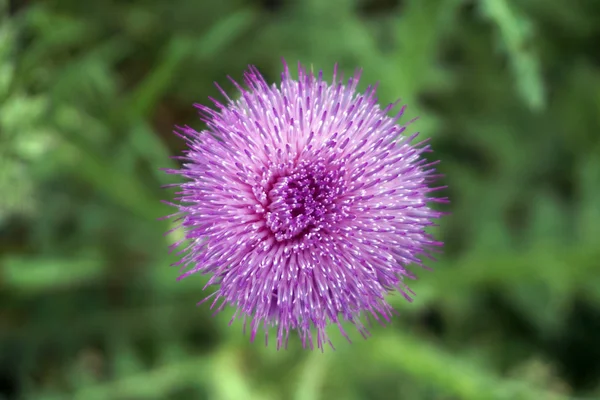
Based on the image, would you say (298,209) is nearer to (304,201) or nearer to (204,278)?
(304,201)

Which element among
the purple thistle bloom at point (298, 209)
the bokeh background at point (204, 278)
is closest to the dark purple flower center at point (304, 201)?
the purple thistle bloom at point (298, 209)

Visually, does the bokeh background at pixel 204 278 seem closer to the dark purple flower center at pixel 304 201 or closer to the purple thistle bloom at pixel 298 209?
the purple thistle bloom at pixel 298 209

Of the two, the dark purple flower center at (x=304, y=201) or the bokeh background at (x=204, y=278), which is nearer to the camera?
the dark purple flower center at (x=304, y=201)

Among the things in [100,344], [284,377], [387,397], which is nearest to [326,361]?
[284,377]

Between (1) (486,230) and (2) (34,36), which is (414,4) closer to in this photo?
(1) (486,230)

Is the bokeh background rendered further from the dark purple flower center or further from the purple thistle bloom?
the dark purple flower center

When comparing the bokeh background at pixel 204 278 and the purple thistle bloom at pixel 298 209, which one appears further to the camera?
the bokeh background at pixel 204 278
